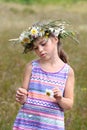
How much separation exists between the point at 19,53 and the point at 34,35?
8.44 m

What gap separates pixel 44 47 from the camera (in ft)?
17.6

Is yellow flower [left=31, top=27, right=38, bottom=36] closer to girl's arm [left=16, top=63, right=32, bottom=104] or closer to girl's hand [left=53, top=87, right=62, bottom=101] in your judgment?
girl's arm [left=16, top=63, right=32, bottom=104]

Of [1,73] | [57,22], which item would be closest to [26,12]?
[1,73]

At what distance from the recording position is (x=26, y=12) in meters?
42.6

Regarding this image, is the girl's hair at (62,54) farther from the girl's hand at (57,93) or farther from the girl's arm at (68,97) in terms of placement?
the girl's hand at (57,93)

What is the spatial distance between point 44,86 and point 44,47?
33 cm

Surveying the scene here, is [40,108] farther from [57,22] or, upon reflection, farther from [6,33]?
[6,33]

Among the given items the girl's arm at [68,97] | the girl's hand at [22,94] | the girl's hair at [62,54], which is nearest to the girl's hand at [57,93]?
the girl's arm at [68,97]

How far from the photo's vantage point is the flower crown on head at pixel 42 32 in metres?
5.43

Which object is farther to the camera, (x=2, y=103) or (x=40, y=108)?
(x=2, y=103)

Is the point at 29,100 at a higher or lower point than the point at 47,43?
lower

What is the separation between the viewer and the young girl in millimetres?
5340

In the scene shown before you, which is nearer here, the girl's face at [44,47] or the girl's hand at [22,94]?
the girl's hand at [22,94]

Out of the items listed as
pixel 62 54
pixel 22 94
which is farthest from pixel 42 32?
pixel 22 94
